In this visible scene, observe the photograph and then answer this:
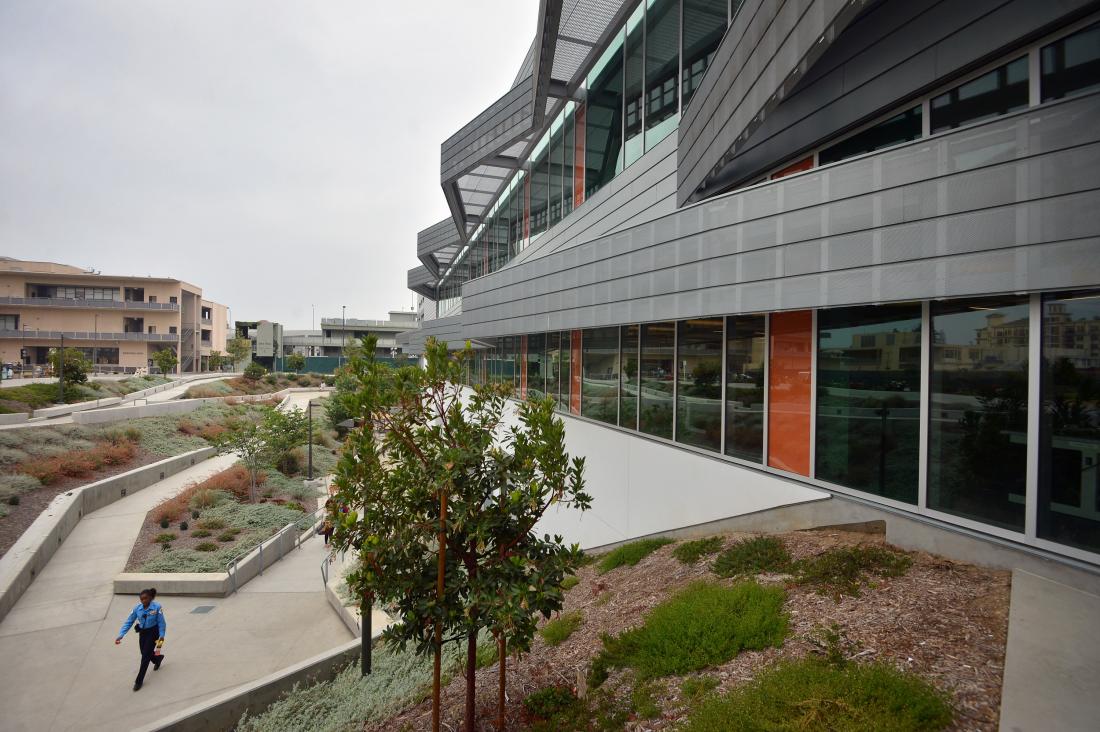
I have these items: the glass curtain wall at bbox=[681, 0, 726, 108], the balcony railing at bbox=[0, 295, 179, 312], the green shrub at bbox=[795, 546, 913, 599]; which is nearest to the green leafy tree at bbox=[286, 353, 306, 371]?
the balcony railing at bbox=[0, 295, 179, 312]

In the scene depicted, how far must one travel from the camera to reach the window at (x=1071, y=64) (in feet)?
16.6

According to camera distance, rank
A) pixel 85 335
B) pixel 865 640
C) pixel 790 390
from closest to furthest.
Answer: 1. pixel 865 640
2. pixel 790 390
3. pixel 85 335

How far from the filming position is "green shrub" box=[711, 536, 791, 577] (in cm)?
678

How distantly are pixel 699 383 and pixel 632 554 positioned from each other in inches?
145

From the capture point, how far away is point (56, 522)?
1512 cm

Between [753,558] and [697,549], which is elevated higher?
[753,558]

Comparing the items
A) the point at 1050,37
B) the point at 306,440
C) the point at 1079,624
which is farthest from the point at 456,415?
the point at 306,440

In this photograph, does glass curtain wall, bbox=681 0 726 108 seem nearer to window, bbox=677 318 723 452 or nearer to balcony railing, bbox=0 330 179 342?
window, bbox=677 318 723 452

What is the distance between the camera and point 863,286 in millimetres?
6480

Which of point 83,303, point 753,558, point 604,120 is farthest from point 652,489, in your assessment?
point 83,303

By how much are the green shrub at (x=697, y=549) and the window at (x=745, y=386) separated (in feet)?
5.61

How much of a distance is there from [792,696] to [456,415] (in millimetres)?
3673

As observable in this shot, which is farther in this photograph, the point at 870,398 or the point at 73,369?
the point at 73,369

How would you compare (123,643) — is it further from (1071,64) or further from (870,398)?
(1071,64)
